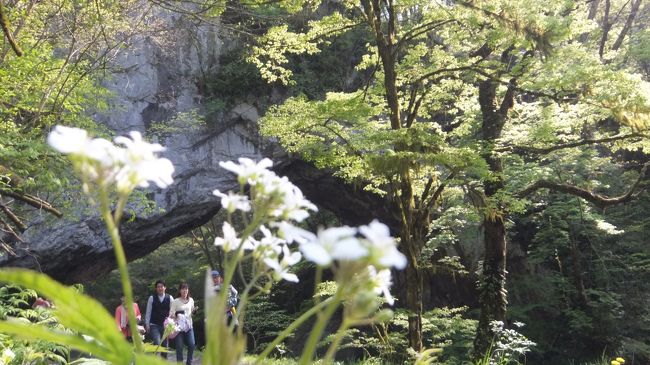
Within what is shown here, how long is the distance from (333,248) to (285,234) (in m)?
0.16

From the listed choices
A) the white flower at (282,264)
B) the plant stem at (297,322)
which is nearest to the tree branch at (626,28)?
the white flower at (282,264)

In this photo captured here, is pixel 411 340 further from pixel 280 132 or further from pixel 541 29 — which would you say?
pixel 541 29

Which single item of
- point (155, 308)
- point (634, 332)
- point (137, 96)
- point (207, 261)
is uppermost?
point (137, 96)

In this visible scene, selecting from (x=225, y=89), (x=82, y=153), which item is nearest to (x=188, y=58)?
(x=225, y=89)

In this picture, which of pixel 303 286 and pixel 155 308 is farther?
pixel 303 286

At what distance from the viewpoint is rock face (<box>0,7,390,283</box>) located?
11492 mm

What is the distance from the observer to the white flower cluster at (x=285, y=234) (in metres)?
0.50

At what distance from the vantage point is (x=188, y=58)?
13.2 metres

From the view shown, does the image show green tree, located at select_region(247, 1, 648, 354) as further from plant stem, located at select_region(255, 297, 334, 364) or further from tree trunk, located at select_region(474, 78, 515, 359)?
plant stem, located at select_region(255, 297, 334, 364)

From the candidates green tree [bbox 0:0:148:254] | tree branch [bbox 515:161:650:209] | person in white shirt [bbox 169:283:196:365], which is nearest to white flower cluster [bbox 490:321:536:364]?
tree branch [bbox 515:161:650:209]

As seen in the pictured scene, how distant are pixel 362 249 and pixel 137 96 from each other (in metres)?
13.2

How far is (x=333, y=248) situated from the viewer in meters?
0.49

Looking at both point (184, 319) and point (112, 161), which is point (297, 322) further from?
point (184, 319)

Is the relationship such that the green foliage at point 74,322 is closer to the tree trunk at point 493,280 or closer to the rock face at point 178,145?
the tree trunk at point 493,280
